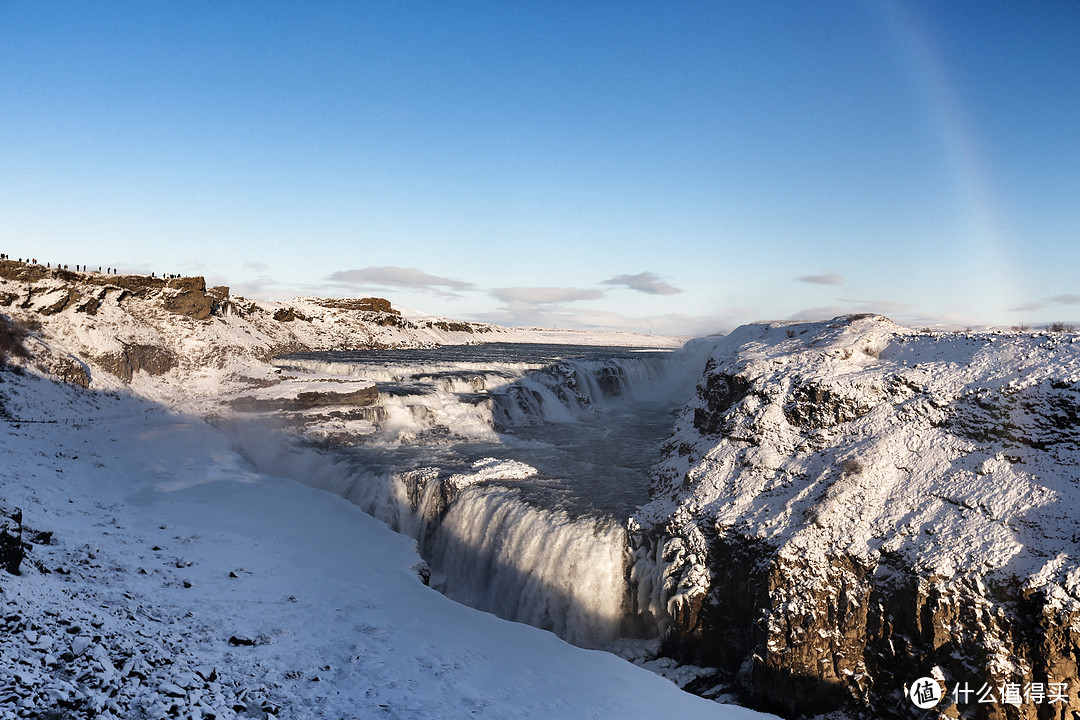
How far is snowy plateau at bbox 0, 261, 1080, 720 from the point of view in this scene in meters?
8.68

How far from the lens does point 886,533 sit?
11.3m

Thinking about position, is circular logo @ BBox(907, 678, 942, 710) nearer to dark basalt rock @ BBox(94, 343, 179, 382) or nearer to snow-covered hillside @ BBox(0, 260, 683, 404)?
snow-covered hillside @ BBox(0, 260, 683, 404)

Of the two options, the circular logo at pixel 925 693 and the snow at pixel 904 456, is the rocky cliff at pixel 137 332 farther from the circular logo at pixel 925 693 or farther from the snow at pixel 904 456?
the circular logo at pixel 925 693

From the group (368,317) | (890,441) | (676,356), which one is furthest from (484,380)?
(368,317)

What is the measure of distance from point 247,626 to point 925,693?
11.4 metres

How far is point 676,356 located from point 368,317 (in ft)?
118

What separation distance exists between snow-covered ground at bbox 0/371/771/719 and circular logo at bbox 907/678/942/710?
2832 mm

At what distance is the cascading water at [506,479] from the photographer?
48.5 ft

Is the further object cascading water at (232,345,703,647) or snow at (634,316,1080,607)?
cascading water at (232,345,703,647)

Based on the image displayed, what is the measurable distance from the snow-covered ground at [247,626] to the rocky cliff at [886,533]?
2.15 metres

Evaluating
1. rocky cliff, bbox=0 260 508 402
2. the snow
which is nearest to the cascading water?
the snow

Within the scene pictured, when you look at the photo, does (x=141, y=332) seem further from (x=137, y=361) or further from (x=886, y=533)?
(x=886, y=533)

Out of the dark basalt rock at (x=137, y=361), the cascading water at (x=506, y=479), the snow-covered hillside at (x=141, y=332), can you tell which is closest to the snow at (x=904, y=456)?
the cascading water at (x=506, y=479)

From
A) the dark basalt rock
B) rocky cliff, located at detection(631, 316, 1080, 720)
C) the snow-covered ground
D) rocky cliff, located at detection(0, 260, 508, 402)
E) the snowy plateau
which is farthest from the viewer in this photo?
the dark basalt rock
